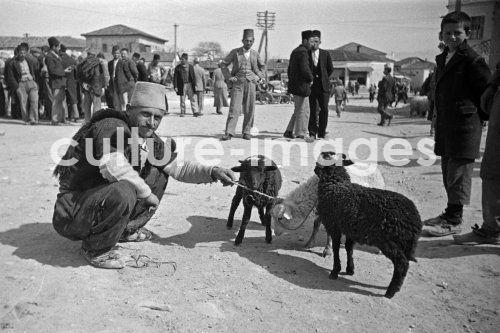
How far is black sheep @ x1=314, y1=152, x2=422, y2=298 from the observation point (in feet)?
10.7

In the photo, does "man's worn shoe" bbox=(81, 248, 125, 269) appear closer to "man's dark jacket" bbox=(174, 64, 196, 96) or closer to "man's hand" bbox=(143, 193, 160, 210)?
"man's hand" bbox=(143, 193, 160, 210)

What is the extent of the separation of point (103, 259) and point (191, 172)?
115 cm

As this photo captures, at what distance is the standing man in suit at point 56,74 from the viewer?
39.7 feet

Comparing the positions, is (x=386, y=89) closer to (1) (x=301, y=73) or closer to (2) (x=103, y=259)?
(1) (x=301, y=73)

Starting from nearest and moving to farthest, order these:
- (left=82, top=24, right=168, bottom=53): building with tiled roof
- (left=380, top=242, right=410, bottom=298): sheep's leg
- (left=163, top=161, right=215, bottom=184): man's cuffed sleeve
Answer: (left=380, top=242, right=410, bottom=298): sheep's leg, (left=163, top=161, right=215, bottom=184): man's cuffed sleeve, (left=82, top=24, right=168, bottom=53): building with tiled roof

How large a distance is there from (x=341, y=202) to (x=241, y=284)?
42.9 inches

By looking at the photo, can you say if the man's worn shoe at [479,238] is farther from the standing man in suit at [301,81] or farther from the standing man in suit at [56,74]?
the standing man in suit at [56,74]

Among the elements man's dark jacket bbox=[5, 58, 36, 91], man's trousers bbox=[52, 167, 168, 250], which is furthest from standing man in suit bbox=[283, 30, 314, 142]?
man's dark jacket bbox=[5, 58, 36, 91]

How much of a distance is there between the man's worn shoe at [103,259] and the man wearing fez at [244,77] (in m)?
6.37

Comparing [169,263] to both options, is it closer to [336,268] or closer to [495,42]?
[336,268]

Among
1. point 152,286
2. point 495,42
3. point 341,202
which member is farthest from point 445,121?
point 495,42

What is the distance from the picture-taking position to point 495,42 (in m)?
29.3

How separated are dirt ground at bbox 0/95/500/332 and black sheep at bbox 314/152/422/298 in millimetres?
331

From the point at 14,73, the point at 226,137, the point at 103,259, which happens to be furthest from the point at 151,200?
the point at 14,73
